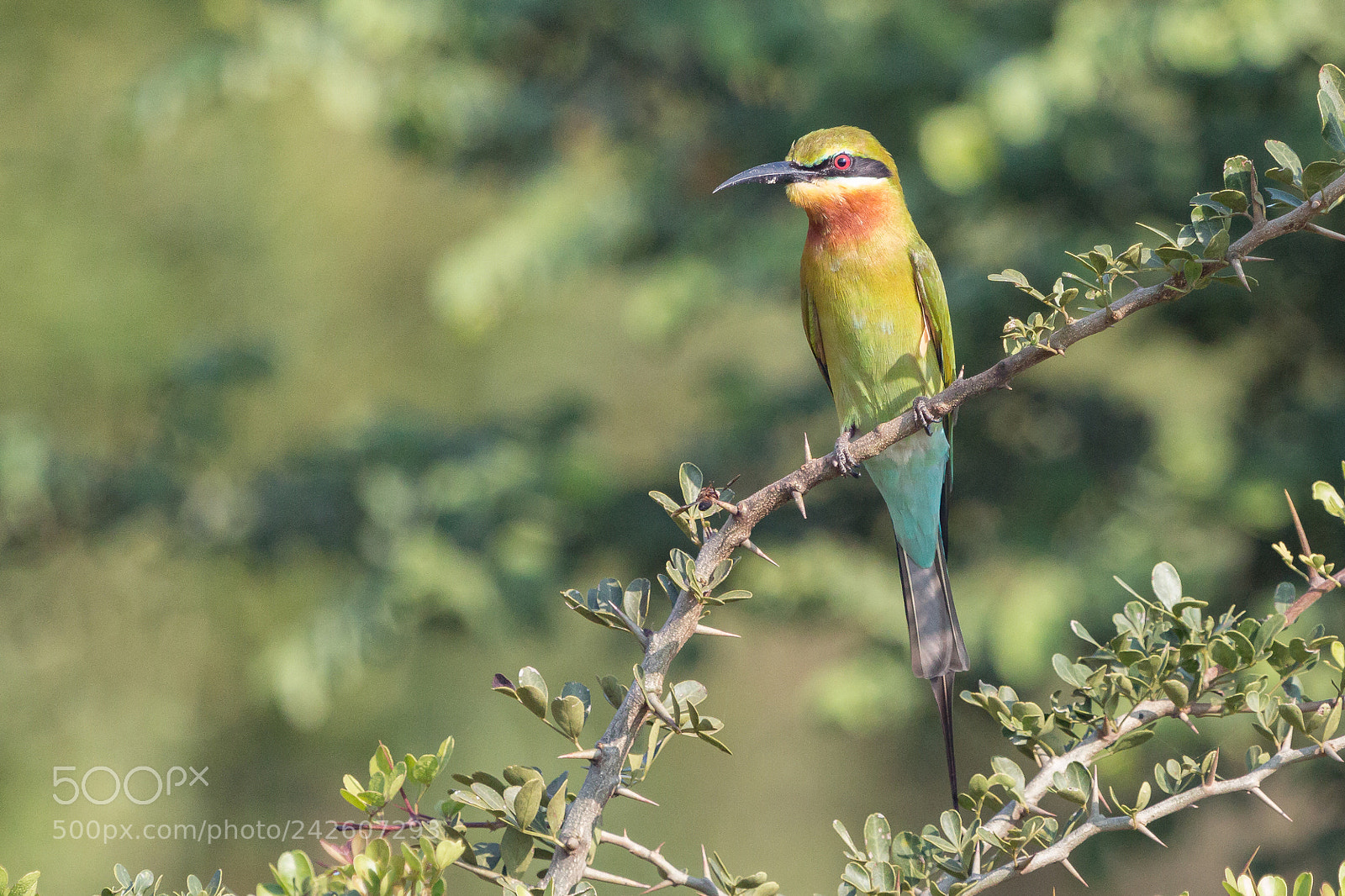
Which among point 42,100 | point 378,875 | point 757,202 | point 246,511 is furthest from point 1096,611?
point 42,100

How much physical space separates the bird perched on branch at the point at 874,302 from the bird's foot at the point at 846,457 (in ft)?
0.05

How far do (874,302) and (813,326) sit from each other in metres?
0.30

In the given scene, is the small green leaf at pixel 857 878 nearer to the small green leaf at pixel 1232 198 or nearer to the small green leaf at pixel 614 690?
the small green leaf at pixel 614 690

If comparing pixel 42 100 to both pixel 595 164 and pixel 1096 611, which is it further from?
pixel 1096 611

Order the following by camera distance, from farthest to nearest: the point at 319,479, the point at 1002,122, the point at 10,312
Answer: the point at 10,312 < the point at 319,479 < the point at 1002,122

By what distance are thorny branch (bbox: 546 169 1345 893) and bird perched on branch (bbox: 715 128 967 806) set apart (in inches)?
59.4

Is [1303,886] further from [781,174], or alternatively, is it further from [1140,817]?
[781,174]

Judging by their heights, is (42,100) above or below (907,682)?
above

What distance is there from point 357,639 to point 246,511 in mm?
934

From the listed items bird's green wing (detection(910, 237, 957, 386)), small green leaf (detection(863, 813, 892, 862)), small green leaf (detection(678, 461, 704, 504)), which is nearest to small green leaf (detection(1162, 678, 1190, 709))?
small green leaf (detection(863, 813, 892, 862))

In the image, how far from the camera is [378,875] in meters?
1.27

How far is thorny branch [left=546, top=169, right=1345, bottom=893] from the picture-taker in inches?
53.6

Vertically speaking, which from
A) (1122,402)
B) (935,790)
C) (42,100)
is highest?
(42,100)

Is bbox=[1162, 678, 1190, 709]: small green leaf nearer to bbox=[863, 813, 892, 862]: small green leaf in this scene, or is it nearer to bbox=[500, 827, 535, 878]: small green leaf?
bbox=[863, 813, 892, 862]: small green leaf
